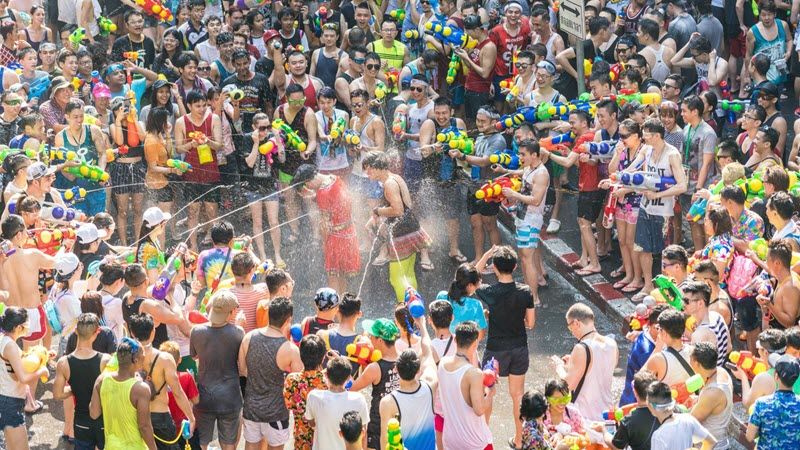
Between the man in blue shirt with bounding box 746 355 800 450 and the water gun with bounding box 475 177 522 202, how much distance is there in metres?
4.90

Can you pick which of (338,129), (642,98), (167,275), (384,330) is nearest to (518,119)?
(642,98)

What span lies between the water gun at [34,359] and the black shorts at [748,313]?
5.90 m

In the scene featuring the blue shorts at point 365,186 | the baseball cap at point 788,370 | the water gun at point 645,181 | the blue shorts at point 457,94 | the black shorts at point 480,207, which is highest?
the baseball cap at point 788,370

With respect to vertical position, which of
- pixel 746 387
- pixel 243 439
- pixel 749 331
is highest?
pixel 746 387

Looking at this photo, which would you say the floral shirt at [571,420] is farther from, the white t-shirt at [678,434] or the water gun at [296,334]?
the water gun at [296,334]

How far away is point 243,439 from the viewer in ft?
35.8

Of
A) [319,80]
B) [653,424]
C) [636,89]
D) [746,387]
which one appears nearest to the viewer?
[653,424]

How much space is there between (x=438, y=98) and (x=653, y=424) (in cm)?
672

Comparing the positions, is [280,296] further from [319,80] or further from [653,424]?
[319,80]

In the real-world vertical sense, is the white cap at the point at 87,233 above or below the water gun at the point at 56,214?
above

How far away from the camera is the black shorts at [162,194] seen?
46.9 ft

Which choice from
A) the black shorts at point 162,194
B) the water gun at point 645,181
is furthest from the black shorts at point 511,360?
the black shorts at point 162,194

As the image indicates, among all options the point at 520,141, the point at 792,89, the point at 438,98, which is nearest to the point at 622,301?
the point at 520,141

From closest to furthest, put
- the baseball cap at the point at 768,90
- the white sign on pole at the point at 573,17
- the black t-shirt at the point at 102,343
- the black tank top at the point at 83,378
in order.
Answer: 1. the black tank top at the point at 83,378
2. the black t-shirt at the point at 102,343
3. the baseball cap at the point at 768,90
4. the white sign on pole at the point at 573,17
